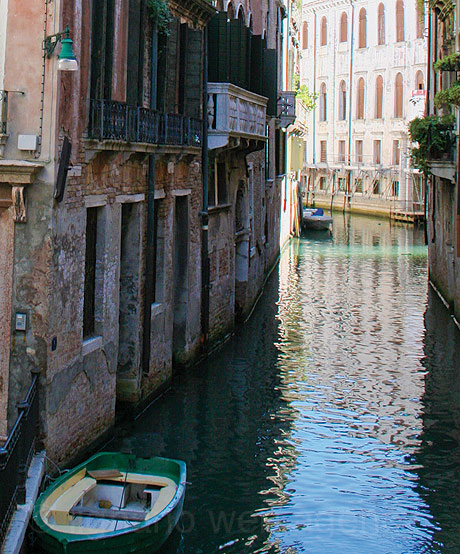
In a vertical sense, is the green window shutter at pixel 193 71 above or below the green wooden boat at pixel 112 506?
above

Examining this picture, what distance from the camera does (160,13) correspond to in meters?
13.1

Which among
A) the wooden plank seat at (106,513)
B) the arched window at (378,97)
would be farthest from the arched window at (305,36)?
the wooden plank seat at (106,513)

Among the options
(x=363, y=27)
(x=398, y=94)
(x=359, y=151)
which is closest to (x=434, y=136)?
(x=398, y=94)

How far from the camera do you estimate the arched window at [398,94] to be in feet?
184

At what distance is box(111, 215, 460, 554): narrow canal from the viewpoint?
31.3ft

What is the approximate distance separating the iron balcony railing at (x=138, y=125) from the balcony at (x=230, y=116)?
0.90m

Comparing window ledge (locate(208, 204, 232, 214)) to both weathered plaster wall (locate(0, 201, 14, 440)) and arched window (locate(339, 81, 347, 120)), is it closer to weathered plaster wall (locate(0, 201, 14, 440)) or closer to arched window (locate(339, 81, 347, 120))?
weathered plaster wall (locate(0, 201, 14, 440))

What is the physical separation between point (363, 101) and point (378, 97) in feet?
5.17

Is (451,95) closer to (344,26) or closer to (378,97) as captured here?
(378,97)

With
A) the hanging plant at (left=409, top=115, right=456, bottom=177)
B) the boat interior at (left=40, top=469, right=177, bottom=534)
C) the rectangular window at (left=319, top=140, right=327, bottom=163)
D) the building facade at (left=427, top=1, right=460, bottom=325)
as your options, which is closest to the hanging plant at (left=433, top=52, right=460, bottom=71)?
the building facade at (left=427, top=1, right=460, bottom=325)

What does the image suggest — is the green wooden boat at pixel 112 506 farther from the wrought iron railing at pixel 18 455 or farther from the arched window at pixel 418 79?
the arched window at pixel 418 79

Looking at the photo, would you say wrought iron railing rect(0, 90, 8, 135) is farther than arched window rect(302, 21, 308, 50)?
No

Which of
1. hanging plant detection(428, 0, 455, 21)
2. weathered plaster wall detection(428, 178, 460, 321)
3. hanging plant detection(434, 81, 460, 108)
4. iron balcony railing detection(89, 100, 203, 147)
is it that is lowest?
weathered plaster wall detection(428, 178, 460, 321)

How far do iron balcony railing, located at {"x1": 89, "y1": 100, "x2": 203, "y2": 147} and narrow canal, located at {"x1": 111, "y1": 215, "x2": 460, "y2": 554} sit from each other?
376cm
